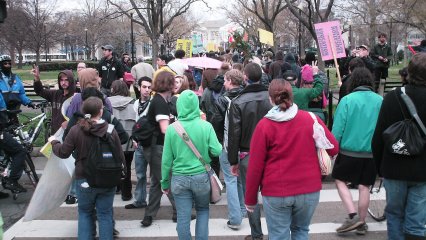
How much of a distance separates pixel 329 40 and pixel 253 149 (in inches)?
282

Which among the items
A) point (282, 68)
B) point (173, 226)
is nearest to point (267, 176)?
point (173, 226)

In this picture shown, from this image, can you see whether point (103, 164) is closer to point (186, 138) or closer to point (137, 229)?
point (186, 138)

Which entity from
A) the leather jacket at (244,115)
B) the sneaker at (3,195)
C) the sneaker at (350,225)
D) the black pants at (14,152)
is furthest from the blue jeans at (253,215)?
the sneaker at (3,195)

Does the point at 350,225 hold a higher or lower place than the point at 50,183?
lower

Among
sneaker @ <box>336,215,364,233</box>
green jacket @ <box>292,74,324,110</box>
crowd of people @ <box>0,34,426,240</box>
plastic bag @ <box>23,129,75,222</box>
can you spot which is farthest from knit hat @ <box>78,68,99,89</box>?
sneaker @ <box>336,215,364,233</box>

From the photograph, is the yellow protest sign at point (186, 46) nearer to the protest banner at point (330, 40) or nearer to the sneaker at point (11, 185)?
the protest banner at point (330, 40)

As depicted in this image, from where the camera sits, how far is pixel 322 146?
151 inches

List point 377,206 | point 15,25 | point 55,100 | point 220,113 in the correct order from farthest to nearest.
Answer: point 15,25 → point 55,100 → point 377,206 → point 220,113

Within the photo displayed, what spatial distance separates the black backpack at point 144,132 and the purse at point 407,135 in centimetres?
268

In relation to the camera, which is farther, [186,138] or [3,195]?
[3,195]

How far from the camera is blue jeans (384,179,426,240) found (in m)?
4.23

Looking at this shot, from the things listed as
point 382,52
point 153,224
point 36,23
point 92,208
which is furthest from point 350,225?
point 36,23

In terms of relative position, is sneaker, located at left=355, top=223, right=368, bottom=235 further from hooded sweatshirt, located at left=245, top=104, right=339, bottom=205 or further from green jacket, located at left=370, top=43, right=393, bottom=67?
green jacket, located at left=370, top=43, right=393, bottom=67

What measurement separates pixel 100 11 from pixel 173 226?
71731 mm
